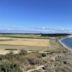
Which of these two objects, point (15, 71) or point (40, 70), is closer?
point (15, 71)

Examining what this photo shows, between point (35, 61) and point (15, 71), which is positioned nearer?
point (15, 71)

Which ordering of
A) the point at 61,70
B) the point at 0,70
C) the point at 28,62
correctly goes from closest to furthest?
the point at 0,70 < the point at 61,70 < the point at 28,62

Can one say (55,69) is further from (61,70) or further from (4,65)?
(4,65)

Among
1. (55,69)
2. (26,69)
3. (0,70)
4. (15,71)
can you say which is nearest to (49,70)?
(55,69)

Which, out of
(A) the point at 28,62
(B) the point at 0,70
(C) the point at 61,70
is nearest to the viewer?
(B) the point at 0,70

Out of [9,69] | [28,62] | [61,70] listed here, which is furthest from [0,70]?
[28,62]

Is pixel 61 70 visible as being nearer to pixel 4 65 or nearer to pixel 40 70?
pixel 40 70

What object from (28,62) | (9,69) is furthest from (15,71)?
(28,62)

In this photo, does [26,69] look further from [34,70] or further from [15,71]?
[15,71]
